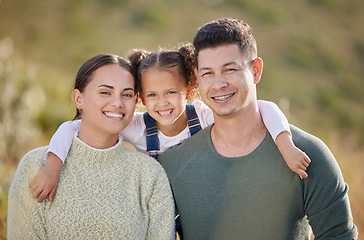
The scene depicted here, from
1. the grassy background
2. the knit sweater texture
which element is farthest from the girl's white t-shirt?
the grassy background

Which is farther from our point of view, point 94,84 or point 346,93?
point 346,93

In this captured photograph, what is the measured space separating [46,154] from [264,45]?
501 inches

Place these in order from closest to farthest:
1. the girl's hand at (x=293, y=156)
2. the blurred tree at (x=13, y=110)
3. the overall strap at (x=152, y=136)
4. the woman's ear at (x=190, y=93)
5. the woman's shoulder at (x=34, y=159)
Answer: the girl's hand at (x=293, y=156), the woman's shoulder at (x=34, y=159), the overall strap at (x=152, y=136), the woman's ear at (x=190, y=93), the blurred tree at (x=13, y=110)

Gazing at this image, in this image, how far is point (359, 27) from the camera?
51.5 feet

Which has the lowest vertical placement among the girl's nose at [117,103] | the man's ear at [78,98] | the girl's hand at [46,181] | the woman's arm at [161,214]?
the woman's arm at [161,214]

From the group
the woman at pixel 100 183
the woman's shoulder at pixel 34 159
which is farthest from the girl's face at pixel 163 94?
the woman's shoulder at pixel 34 159

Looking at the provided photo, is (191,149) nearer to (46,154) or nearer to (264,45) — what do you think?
(46,154)

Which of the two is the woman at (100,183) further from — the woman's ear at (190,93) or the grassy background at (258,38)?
the grassy background at (258,38)

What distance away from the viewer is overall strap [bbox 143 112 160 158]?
2.89 metres

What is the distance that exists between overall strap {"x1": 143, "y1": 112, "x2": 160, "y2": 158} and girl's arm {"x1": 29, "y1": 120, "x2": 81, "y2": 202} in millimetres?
626

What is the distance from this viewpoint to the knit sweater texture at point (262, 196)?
2215mm

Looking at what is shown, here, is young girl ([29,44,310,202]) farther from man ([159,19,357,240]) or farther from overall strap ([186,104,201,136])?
man ([159,19,357,240])

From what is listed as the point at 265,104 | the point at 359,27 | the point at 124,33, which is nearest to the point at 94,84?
the point at 265,104

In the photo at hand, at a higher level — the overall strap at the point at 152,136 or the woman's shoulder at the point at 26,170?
the overall strap at the point at 152,136
